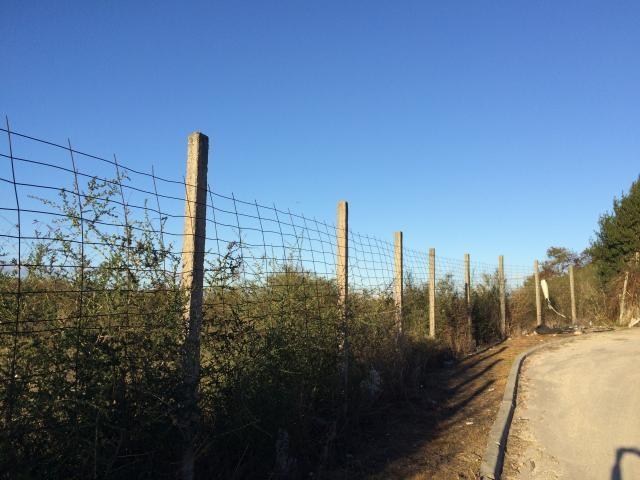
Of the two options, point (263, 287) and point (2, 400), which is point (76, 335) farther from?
point (263, 287)

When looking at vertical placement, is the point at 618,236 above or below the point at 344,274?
above

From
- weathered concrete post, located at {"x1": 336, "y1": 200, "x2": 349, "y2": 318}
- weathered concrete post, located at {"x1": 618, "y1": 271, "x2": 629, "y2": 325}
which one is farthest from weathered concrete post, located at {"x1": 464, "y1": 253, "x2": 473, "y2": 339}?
weathered concrete post, located at {"x1": 618, "y1": 271, "x2": 629, "y2": 325}

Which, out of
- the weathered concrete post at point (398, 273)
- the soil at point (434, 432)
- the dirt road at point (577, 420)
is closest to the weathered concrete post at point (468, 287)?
the dirt road at point (577, 420)

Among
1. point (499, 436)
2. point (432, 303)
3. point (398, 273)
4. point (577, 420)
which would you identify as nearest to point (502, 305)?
point (432, 303)

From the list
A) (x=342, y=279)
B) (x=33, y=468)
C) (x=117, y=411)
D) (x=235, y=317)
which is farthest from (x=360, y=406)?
(x=33, y=468)

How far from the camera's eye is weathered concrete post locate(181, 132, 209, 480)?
326cm

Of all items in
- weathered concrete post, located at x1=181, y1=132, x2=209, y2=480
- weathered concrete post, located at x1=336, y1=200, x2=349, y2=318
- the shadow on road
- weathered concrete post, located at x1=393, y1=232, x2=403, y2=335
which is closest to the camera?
weathered concrete post, located at x1=181, y1=132, x2=209, y2=480

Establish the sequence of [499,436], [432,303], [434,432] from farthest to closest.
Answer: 1. [432,303]
2. [434,432]
3. [499,436]

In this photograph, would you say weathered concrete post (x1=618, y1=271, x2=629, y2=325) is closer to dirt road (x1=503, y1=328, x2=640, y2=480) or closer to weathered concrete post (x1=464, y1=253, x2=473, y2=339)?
weathered concrete post (x1=464, y1=253, x2=473, y2=339)

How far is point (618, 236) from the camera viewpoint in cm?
2022

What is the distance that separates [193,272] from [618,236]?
2111 centimetres

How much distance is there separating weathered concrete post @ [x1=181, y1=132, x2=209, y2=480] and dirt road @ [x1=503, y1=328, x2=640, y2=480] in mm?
3026

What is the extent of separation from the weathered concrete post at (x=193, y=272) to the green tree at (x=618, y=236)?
20.6 meters

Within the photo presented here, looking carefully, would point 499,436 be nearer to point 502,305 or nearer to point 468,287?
point 468,287
